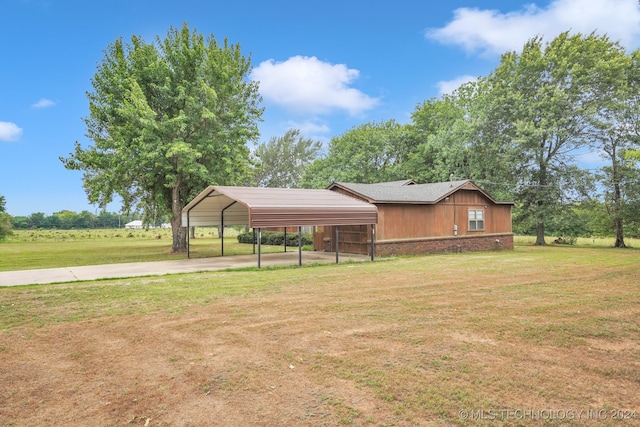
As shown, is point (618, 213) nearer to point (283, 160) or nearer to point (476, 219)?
point (476, 219)

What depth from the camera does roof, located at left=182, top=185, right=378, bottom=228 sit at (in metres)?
13.3

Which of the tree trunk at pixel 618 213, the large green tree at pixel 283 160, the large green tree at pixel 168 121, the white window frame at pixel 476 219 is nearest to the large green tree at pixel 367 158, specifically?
the large green tree at pixel 283 160

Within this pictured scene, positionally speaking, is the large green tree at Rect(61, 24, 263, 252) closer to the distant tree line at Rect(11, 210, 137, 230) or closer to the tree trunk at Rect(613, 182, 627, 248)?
the tree trunk at Rect(613, 182, 627, 248)

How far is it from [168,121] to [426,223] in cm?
1454

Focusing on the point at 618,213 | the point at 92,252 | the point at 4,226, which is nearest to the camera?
the point at 92,252

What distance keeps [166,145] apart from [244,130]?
487 centimetres

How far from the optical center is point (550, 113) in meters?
24.7

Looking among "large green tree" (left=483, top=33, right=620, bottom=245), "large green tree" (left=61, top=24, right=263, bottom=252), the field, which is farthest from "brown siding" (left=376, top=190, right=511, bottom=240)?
"large green tree" (left=61, top=24, right=263, bottom=252)

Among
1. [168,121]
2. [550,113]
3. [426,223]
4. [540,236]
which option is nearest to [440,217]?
[426,223]

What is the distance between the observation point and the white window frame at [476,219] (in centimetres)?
2141

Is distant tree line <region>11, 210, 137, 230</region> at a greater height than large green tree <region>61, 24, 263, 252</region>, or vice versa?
large green tree <region>61, 24, 263, 252</region>

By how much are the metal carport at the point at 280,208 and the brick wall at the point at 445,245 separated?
207 centimetres

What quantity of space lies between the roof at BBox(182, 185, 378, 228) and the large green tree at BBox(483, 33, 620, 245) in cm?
1568

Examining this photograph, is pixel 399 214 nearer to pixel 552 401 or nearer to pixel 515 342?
pixel 515 342
